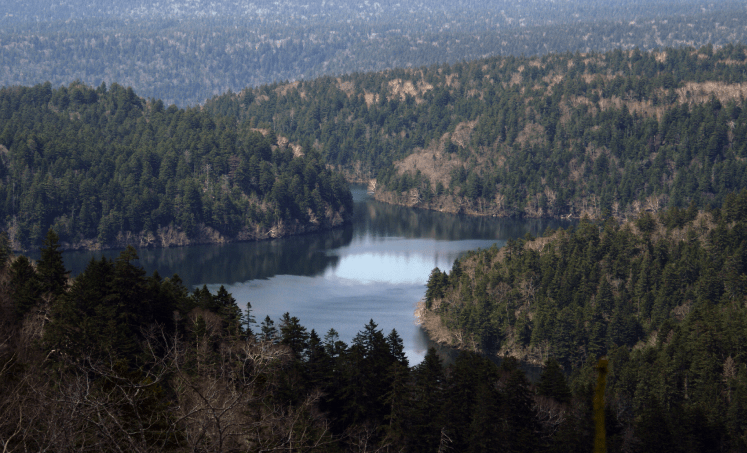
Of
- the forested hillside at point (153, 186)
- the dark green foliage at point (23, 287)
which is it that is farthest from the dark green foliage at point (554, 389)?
the forested hillside at point (153, 186)

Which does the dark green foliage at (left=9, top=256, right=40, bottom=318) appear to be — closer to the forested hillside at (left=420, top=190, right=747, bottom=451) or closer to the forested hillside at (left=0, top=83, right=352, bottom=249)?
the forested hillside at (left=420, top=190, right=747, bottom=451)

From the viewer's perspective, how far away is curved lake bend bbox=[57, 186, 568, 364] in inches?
4368

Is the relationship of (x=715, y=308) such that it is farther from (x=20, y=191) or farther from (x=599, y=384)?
(x=20, y=191)

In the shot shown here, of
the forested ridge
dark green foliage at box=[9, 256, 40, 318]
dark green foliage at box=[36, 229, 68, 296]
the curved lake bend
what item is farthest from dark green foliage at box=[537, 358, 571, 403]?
dark green foliage at box=[9, 256, 40, 318]

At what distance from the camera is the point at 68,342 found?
53.4m

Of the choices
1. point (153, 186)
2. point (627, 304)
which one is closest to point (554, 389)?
point (627, 304)

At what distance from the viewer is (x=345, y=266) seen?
5605 inches

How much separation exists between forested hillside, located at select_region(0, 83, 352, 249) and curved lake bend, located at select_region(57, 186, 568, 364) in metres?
4.97

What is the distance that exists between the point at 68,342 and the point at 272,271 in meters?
87.1

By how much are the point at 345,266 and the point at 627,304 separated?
5270 cm

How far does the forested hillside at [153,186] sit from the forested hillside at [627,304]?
67108mm

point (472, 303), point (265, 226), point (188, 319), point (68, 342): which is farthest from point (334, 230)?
point (68, 342)

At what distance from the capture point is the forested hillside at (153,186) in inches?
6220

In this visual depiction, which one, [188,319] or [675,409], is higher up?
[188,319]
